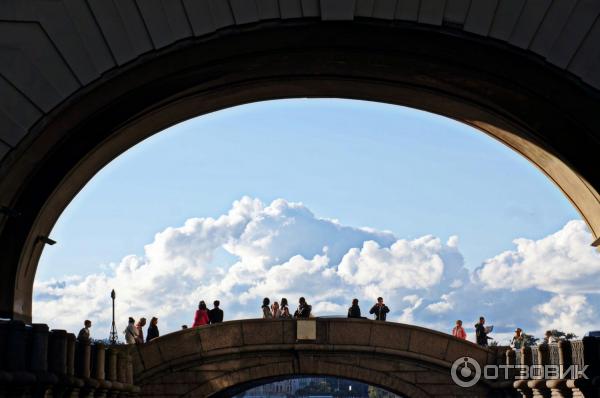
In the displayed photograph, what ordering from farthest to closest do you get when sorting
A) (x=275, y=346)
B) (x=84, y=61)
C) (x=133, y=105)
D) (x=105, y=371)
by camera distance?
(x=275, y=346), (x=105, y=371), (x=133, y=105), (x=84, y=61)

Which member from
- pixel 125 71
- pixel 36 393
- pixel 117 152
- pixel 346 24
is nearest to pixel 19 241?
pixel 117 152

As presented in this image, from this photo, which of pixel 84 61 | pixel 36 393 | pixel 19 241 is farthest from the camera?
pixel 19 241

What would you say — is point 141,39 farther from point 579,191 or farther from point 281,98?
point 579,191

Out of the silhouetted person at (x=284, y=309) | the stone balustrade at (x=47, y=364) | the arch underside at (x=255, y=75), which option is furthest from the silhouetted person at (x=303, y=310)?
the arch underside at (x=255, y=75)

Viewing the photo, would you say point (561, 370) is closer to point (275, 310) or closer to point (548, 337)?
point (548, 337)

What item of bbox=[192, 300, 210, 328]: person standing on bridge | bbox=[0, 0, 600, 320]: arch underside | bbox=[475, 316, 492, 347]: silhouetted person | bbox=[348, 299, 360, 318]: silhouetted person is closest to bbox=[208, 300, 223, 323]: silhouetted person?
bbox=[192, 300, 210, 328]: person standing on bridge

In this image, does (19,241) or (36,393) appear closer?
(36,393)

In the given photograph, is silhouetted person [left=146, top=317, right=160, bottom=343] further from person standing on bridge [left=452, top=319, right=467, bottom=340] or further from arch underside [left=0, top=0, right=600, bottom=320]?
arch underside [left=0, top=0, right=600, bottom=320]

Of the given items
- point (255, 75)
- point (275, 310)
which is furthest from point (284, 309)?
point (255, 75)

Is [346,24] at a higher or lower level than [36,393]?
higher

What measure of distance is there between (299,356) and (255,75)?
1288 centimetres

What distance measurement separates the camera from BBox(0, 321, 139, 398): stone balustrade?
1313 cm

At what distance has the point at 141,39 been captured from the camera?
12.9 meters

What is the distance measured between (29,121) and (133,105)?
2.29 metres
